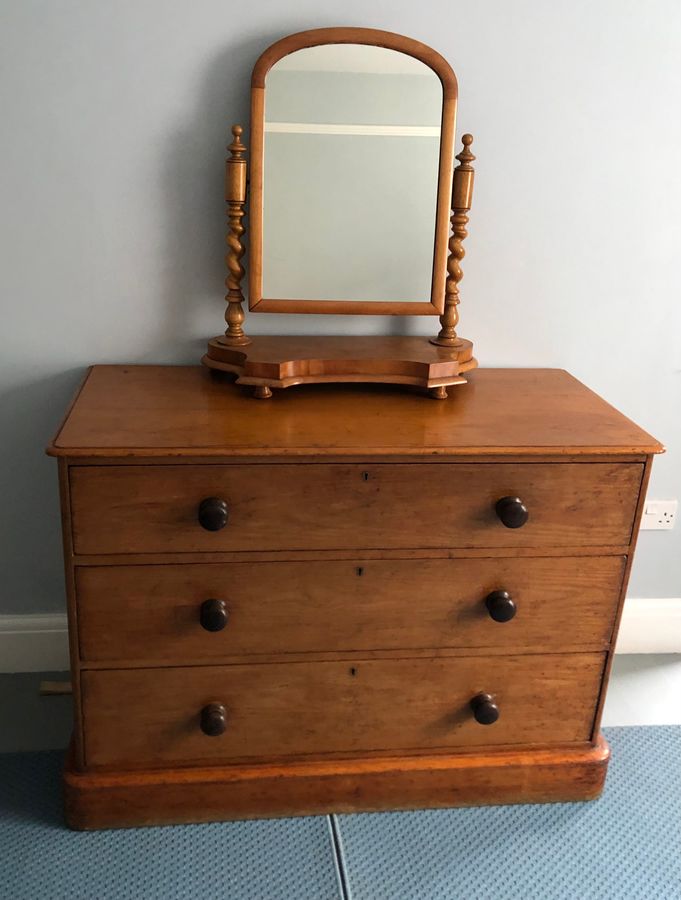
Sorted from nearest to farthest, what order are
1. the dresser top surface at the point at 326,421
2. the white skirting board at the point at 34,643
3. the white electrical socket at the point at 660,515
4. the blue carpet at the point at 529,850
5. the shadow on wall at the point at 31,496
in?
1. the dresser top surface at the point at 326,421
2. the blue carpet at the point at 529,850
3. the shadow on wall at the point at 31,496
4. the white skirting board at the point at 34,643
5. the white electrical socket at the point at 660,515

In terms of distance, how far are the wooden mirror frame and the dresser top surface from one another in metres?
0.18

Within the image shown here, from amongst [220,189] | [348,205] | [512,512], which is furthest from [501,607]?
[220,189]

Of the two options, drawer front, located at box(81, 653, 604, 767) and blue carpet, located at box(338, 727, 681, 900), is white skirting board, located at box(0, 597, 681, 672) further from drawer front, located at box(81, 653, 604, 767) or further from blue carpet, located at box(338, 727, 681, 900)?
blue carpet, located at box(338, 727, 681, 900)

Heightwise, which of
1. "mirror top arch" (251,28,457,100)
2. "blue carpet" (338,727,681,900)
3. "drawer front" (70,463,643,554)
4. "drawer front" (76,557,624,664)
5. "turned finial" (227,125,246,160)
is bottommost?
"blue carpet" (338,727,681,900)

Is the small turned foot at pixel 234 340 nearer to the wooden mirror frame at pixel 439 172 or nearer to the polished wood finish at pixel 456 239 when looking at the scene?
the wooden mirror frame at pixel 439 172

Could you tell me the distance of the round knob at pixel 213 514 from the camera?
1443 mm

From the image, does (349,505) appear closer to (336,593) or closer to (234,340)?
(336,593)

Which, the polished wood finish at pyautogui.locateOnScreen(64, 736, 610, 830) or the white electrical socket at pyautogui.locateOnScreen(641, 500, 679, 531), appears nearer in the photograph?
the polished wood finish at pyautogui.locateOnScreen(64, 736, 610, 830)

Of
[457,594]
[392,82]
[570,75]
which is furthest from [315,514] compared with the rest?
[570,75]

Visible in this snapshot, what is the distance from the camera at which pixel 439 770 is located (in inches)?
67.1

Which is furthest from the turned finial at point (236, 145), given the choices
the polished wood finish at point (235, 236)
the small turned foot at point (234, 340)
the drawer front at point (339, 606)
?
the drawer front at point (339, 606)

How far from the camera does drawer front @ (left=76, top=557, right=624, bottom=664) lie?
153cm

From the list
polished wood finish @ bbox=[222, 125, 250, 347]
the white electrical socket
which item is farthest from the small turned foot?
the white electrical socket

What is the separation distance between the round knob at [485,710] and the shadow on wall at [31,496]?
1002 mm
